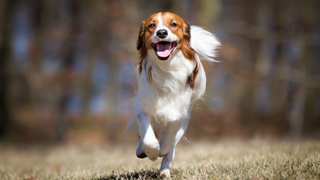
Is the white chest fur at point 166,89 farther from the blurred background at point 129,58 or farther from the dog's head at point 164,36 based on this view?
the blurred background at point 129,58

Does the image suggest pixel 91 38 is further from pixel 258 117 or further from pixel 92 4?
pixel 258 117

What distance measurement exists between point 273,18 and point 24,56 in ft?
39.6

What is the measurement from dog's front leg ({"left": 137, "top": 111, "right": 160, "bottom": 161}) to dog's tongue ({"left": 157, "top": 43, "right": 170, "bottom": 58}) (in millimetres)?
753

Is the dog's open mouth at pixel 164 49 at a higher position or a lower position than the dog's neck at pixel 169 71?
higher

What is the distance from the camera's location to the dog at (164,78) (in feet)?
10.2

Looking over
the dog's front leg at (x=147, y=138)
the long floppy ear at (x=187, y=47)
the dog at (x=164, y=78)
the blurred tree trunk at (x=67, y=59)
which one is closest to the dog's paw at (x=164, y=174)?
the dog at (x=164, y=78)

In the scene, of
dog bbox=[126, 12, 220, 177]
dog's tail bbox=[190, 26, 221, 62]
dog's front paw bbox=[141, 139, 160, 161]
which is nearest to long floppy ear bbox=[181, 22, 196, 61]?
dog bbox=[126, 12, 220, 177]

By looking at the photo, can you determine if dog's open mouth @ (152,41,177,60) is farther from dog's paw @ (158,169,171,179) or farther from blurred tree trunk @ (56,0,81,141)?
blurred tree trunk @ (56,0,81,141)

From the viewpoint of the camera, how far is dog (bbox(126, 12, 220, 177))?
3.12 m

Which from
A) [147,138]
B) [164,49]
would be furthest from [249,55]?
[147,138]

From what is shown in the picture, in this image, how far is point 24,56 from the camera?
43.1ft

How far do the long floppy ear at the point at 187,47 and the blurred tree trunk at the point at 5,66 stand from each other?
9770 millimetres

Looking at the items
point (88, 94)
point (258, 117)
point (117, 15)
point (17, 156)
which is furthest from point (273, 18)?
point (17, 156)

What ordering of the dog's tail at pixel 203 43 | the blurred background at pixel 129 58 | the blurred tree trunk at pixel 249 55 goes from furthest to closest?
1. the blurred tree trunk at pixel 249 55
2. the blurred background at pixel 129 58
3. the dog's tail at pixel 203 43
